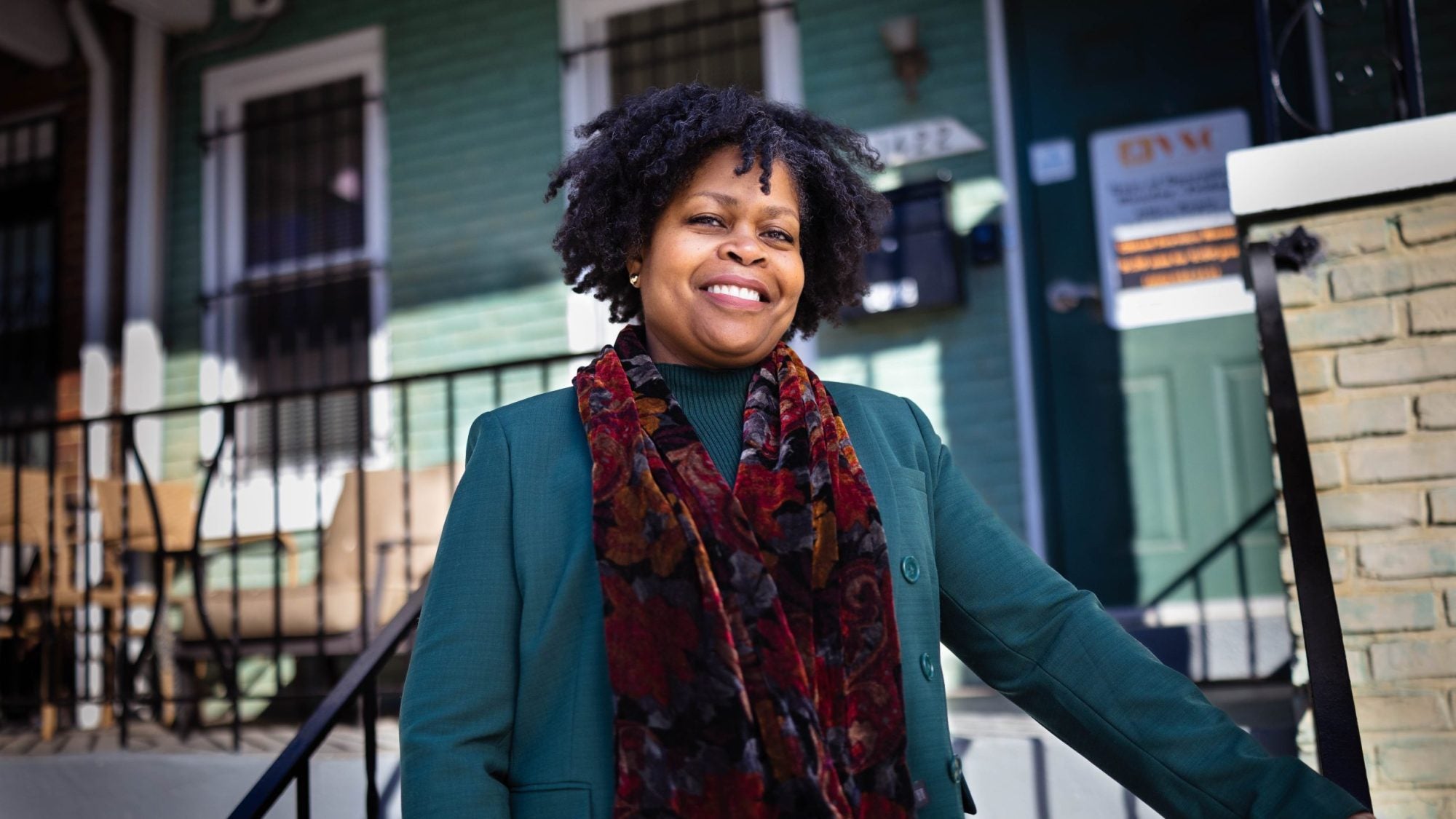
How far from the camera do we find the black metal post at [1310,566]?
5.10 feet

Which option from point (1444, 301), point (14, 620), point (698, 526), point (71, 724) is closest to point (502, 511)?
point (698, 526)

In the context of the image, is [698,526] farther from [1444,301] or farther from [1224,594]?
[1224,594]

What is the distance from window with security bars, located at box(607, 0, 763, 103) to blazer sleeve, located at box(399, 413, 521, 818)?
422cm

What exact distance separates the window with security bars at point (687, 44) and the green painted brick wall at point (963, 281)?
1.01ft

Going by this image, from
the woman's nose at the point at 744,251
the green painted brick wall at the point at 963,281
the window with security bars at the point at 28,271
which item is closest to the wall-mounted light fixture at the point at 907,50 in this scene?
the green painted brick wall at the point at 963,281

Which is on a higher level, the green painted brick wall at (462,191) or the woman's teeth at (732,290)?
the green painted brick wall at (462,191)

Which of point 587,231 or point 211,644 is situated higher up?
point 587,231

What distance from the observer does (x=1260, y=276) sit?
2439mm

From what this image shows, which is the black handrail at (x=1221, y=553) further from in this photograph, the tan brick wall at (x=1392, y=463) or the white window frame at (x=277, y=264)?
the white window frame at (x=277, y=264)

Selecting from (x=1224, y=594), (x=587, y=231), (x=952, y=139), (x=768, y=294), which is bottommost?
(x=1224, y=594)

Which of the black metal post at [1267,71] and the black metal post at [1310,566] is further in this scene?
the black metal post at [1267,71]

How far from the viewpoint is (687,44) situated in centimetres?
554

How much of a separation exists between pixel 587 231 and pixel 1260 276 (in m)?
1.45

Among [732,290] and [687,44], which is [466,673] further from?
[687,44]
